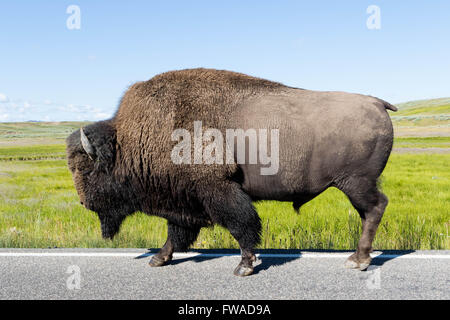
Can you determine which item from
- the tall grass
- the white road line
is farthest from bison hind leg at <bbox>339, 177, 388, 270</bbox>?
the tall grass

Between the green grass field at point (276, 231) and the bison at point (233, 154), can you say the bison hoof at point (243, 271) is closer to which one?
the bison at point (233, 154)

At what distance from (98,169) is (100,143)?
298 mm

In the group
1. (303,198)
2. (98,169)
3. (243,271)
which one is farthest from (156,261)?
(303,198)

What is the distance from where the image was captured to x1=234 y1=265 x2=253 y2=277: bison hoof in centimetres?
379

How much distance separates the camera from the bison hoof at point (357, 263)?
3.99 meters

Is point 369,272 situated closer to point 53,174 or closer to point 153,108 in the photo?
point 153,108

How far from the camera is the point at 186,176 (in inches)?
156

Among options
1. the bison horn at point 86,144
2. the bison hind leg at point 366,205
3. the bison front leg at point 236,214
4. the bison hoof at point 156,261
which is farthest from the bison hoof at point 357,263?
the bison horn at point 86,144

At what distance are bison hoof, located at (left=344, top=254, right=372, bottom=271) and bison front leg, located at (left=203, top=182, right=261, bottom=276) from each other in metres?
0.97

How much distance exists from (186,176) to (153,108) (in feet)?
2.61

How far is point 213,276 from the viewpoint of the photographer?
12.3ft

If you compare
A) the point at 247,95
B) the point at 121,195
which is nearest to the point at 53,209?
the point at 121,195

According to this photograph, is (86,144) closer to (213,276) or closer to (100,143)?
(100,143)

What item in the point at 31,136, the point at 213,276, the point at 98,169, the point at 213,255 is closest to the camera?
the point at 213,276
